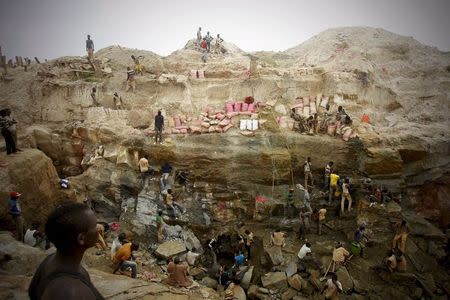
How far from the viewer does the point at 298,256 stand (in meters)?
11.7

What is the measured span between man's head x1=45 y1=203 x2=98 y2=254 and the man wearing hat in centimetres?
840

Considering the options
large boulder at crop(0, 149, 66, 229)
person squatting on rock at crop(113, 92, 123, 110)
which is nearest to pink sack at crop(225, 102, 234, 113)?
person squatting on rock at crop(113, 92, 123, 110)

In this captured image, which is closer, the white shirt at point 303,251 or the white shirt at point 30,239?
the white shirt at point 30,239

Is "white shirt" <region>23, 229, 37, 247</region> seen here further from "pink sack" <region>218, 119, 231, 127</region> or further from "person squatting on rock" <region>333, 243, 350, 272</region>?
"person squatting on rock" <region>333, 243, 350, 272</region>

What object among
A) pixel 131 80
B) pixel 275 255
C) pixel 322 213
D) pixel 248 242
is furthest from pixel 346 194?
pixel 131 80

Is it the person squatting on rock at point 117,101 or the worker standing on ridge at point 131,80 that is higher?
the worker standing on ridge at point 131,80

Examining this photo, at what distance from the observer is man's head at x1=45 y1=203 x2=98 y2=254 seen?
2.06 meters

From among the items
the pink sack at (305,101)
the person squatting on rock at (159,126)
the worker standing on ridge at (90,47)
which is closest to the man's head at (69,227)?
the person squatting on rock at (159,126)

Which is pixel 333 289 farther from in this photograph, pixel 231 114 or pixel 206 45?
pixel 206 45

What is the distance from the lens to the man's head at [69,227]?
206cm

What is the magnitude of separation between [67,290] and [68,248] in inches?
14.7

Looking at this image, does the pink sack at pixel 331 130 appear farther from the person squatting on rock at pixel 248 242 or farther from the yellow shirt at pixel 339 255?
the person squatting on rock at pixel 248 242

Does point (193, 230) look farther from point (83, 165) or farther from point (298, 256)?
point (83, 165)

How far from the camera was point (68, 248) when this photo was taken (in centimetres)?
211
